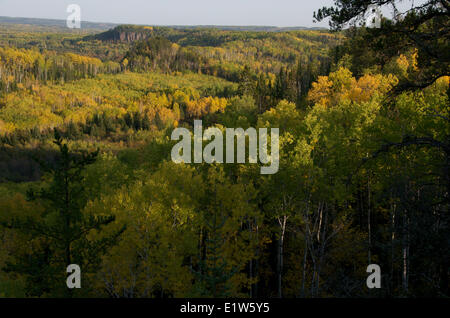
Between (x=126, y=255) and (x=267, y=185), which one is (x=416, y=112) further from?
(x=126, y=255)

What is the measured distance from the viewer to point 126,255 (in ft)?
64.4

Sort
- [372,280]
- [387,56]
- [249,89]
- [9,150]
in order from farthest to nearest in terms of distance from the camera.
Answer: [9,150], [249,89], [372,280], [387,56]

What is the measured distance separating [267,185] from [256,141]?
18.5ft

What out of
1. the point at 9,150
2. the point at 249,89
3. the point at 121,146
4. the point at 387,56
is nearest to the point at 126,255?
the point at 387,56

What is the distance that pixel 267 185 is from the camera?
68.5ft

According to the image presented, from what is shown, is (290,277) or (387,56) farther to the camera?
(290,277)

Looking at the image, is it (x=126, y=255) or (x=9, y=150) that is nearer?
(x=126, y=255)
